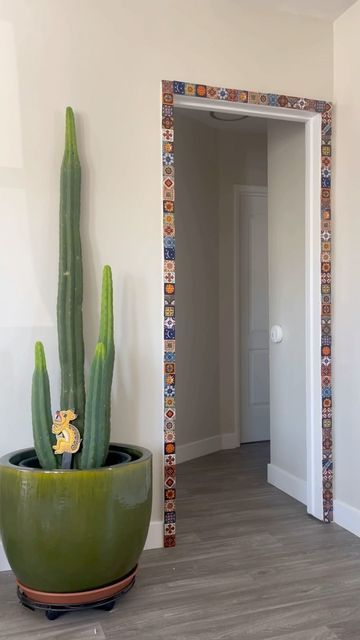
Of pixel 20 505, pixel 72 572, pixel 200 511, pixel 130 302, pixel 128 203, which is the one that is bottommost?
pixel 200 511

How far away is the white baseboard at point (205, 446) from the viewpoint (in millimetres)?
Answer: 4129

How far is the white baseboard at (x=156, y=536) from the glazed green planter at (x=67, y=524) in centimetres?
55

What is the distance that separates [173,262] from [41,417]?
925 millimetres

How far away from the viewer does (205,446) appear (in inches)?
172

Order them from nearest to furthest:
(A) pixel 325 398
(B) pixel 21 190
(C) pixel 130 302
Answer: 1. (B) pixel 21 190
2. (C) pixel 130 302
3. (A) pixel 325 398

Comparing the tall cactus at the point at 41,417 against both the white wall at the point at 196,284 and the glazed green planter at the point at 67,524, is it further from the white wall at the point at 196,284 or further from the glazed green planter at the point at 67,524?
the white wall at the point at 196,284

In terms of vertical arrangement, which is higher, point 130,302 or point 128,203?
point 128,203

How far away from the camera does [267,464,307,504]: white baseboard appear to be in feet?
10.5

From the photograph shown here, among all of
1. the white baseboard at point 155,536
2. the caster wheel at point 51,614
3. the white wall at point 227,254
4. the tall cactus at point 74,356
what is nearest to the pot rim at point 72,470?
the tall cactus at point 74,356

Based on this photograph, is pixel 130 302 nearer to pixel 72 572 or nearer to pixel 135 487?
pixel 135 487

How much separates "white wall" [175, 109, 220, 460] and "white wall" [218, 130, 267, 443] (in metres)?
0.06

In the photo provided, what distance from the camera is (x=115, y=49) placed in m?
2.52

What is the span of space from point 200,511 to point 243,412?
1681 mm

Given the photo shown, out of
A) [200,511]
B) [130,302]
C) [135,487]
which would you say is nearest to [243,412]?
[200,511]
